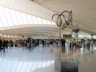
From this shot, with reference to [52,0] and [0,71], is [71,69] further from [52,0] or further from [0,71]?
[52,0]

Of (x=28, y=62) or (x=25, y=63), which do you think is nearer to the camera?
(x=25, y=63)

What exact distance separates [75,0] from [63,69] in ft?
18.2

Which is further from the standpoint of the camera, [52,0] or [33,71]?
[52,0]

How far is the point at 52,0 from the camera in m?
13.4

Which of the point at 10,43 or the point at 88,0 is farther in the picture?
the point at 10,43

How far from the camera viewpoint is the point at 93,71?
829 centimetres

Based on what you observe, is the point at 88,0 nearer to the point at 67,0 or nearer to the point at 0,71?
the point at 67,0

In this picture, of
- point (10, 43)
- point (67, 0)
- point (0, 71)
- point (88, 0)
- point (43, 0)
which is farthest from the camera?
point (10, 43)

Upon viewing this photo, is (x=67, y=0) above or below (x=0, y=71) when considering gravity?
above

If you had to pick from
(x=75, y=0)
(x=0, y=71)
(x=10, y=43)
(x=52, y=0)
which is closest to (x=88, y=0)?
(x=75, y=0)

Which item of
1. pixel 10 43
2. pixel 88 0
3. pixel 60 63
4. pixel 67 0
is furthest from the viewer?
pixel 10 43

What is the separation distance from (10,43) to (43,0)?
2775 centimetres

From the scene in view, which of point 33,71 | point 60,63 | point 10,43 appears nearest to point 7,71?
point 33,71

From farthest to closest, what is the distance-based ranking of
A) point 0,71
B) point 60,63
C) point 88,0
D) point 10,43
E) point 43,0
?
1. point 10,43
2. point 43,0
3. point 88,0
4. point 60,63
5. point 0,71
